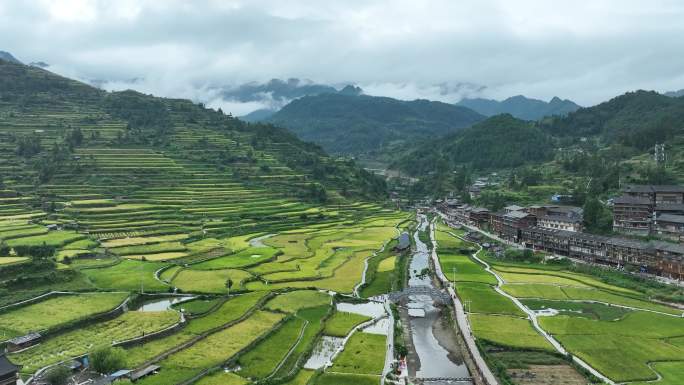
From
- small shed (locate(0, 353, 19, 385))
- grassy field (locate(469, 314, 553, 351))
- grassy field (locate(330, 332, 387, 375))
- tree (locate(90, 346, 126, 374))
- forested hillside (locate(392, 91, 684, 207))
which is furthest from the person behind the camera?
forested hillside (locate(392, 91, 684, 207))

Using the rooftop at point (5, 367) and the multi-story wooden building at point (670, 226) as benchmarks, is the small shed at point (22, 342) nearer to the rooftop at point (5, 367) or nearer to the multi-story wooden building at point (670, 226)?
the rooftop at point (5, 367)

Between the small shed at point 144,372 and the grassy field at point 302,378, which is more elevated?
the small shed at point 144,372

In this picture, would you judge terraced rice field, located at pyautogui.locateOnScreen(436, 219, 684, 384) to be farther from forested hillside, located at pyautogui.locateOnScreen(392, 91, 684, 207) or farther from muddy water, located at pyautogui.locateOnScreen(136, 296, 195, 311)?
forested hillside, located at pyautogui.locateOnScreen(392, 91, 684, 207)

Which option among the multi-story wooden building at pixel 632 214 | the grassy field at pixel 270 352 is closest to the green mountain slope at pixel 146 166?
the grassy field at pixel 270 352

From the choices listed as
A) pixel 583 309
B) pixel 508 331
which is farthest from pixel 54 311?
pixel 583 309

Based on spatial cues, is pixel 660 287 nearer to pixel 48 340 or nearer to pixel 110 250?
pixel 48 340

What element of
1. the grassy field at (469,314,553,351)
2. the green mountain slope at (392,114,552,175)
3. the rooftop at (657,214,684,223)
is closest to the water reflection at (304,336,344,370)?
the grassy field at (469,314,553,351)

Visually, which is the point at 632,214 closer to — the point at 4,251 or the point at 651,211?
the point at 651,211
